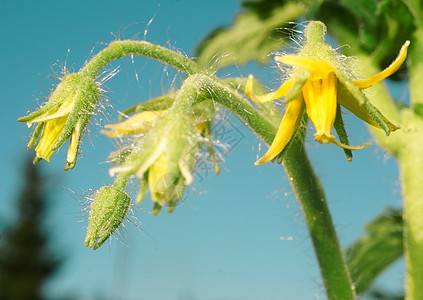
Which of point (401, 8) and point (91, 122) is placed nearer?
point (91, 122)

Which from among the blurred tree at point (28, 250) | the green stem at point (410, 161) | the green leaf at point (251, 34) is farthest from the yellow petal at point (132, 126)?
the blurred tree at point (28, 250)

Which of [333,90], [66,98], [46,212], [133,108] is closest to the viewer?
[333,90]

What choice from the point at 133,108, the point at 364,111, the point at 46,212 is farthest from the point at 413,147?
the point at 46,212

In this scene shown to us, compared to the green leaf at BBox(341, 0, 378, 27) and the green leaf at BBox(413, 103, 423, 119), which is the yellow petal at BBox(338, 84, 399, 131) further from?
the green leaf at BBox(341, 0, 378, 27)

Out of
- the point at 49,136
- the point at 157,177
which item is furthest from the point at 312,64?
the point at 49,136

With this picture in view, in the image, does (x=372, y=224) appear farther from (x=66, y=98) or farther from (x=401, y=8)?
(x=66, y=98)

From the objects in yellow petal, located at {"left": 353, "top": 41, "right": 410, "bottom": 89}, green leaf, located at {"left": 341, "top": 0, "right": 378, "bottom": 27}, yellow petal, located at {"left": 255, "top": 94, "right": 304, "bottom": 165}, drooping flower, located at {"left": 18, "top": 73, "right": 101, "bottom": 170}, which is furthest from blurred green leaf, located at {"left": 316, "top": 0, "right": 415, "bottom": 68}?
drooping flower, located at {"left": 18, "top": 73, "right": 101, "bottom": 170}

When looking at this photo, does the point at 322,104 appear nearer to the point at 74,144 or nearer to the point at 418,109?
the point at 74,144
